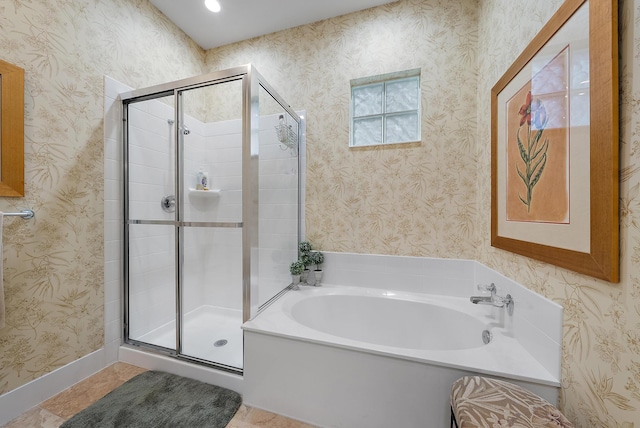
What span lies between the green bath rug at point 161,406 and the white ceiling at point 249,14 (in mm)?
2785

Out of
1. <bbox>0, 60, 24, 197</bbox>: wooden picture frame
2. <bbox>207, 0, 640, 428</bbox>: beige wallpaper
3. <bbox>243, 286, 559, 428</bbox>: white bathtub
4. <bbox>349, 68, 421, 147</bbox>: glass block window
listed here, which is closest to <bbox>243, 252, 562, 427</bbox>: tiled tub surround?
<bbox>243, 286, 559, 428</bbox>: white bathtub

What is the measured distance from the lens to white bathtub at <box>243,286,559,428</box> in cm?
107

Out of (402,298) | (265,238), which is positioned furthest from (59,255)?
(402,298)

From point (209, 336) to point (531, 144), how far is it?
237cm

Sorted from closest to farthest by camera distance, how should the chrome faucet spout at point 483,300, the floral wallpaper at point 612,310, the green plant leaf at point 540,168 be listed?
the floral wallpaper at point 612,310
the green plant leaf at point 540,168
the chrome faucet spout at point 483,300

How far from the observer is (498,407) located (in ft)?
2.60

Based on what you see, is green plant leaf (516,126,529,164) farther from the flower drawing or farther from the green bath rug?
→ the green bath rug

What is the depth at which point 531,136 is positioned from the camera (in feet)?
3.66

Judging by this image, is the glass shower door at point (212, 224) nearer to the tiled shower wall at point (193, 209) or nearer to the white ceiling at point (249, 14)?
the tiled shower wall at point (193, 209)

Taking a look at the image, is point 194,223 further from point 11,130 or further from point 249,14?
point 249,14

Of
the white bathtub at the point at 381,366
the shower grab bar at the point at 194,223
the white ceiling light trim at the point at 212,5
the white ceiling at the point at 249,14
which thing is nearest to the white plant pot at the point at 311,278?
the white bathtub at the point at 381,366

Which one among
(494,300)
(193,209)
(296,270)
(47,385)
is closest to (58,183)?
(193,209)

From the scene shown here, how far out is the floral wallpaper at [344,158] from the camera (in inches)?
29.9

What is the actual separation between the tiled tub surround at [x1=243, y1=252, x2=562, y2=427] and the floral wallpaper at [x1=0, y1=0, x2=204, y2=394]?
1.14 metres
